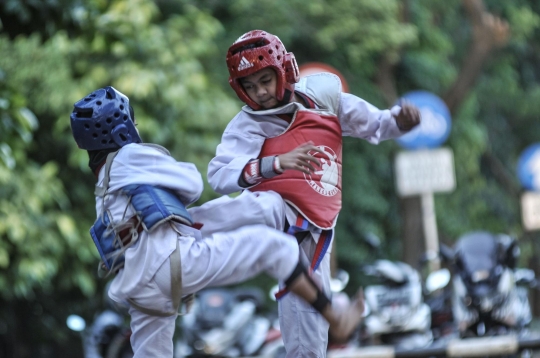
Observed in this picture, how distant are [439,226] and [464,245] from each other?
8359mm

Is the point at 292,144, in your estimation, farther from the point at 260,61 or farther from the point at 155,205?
the point at 155,205

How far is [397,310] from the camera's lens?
10.3 meters

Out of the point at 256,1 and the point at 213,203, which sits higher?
the point at 256,1

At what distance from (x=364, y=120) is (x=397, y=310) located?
16.3 ft

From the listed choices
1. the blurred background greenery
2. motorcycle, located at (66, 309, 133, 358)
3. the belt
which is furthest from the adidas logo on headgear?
motorcycle, located at (66, 309, 133, 358)

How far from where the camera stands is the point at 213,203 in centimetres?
520

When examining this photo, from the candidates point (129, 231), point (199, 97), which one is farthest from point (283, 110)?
point (199, 97)

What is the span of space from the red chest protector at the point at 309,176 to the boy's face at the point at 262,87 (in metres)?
0.17

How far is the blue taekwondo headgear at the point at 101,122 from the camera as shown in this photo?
507 centimetres

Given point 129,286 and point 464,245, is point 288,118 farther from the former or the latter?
point 464,245

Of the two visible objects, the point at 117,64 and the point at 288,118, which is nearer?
→ the point at 288,118

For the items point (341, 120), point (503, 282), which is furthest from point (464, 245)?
point (341, 120)

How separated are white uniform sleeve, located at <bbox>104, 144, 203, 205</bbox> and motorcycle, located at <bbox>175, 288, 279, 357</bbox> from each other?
4.73 meters

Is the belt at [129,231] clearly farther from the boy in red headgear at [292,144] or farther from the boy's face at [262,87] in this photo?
the boy's face at [262,87]
